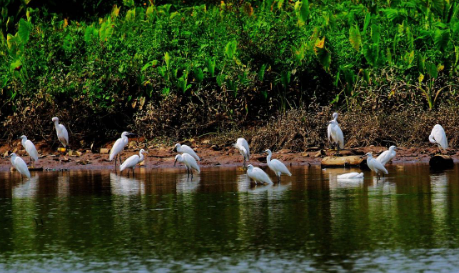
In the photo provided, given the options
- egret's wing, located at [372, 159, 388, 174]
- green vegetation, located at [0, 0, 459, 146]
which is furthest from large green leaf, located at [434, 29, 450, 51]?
egret's wing, located at [372, 159, 388, 174]

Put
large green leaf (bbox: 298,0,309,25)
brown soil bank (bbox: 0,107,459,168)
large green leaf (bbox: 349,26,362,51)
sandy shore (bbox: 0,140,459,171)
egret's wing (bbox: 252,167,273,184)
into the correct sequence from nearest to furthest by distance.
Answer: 1. egret's wing (bbox: 252,167,273,184)
2. sandy shore (bbox: 0,140,459,171)
3. brown soil bank (bbox: 0,107,459,168)
4. large green leaf (bbox: 349,26,362,51)
5. large green leaf (bbox: 298,0,309,25)

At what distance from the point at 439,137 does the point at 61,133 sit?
8985 millimetres

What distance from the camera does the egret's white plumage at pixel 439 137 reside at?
60.6ft

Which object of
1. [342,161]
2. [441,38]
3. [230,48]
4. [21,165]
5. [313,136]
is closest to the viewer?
[21,165]

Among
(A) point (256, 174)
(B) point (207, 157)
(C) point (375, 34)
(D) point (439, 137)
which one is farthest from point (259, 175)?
(C) point (375, 34)

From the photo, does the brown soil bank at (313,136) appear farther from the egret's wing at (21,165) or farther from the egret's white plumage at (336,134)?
the egret's wing at (21,165)

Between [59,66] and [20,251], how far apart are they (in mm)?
16091

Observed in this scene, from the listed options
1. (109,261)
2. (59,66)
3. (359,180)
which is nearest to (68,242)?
(109,261)

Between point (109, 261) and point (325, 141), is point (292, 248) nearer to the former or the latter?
point (109, 261)

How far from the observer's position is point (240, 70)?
888 inches

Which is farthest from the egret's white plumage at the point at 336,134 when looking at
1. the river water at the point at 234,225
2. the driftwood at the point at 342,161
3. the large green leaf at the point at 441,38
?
the large green leaf at the point at 441,38

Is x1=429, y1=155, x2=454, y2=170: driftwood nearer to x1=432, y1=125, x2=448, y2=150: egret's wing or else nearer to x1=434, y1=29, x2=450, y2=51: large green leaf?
x1=432, y1=125, x2=448, y2=150: egret's wing

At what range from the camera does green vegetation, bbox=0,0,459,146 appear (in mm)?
21969

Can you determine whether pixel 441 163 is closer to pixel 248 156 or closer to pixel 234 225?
pixel 248 156
